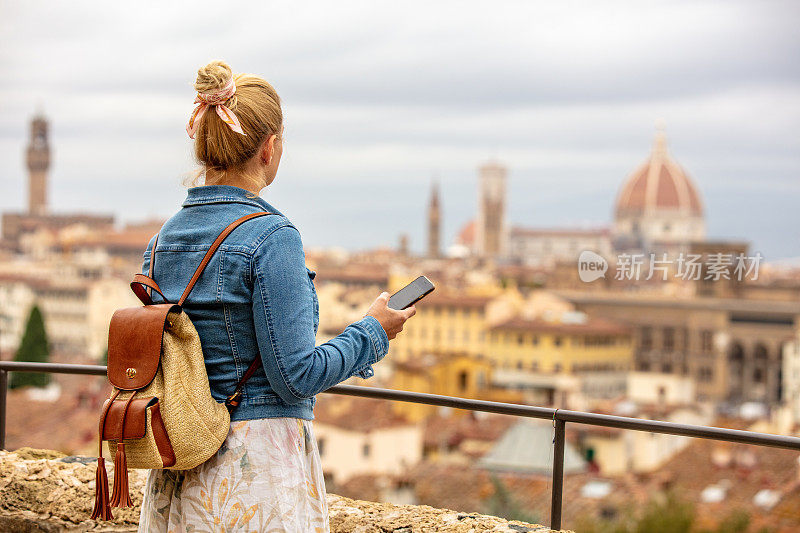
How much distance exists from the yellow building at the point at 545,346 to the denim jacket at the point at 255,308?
3602 cm

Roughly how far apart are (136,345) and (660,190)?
67235 mm

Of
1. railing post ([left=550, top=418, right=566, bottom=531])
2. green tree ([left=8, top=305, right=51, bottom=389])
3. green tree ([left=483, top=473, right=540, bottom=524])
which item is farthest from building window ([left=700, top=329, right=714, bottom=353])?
railing post ([left=550, top=418, right=566, bottom=531])

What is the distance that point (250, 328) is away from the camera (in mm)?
927

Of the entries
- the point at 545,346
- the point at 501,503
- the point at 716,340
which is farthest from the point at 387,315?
the point at 716,340

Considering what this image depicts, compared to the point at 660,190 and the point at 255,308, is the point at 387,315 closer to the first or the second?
the point at 255,308

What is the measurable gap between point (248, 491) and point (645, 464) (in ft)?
86.9

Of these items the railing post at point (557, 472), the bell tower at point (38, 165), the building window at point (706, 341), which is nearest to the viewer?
the railing post at point (557, 472)

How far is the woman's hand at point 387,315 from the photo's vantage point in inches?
38.7

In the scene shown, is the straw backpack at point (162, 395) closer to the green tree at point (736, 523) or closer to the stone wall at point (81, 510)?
the stone wall at point (81, 510)

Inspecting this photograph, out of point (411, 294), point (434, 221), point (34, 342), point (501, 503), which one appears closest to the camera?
point (411, 294)

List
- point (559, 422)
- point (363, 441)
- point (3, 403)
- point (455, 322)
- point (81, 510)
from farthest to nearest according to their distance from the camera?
point (455, 322) → point (363, 441) → point (3, 403) → point (81, 510) → point (559, 422)

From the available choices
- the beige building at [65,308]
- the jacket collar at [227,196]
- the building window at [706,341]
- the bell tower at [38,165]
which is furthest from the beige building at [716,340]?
the jacket collar at [227,196]

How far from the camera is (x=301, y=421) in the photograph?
0.97m

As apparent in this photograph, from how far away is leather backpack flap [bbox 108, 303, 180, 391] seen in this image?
0.92m
